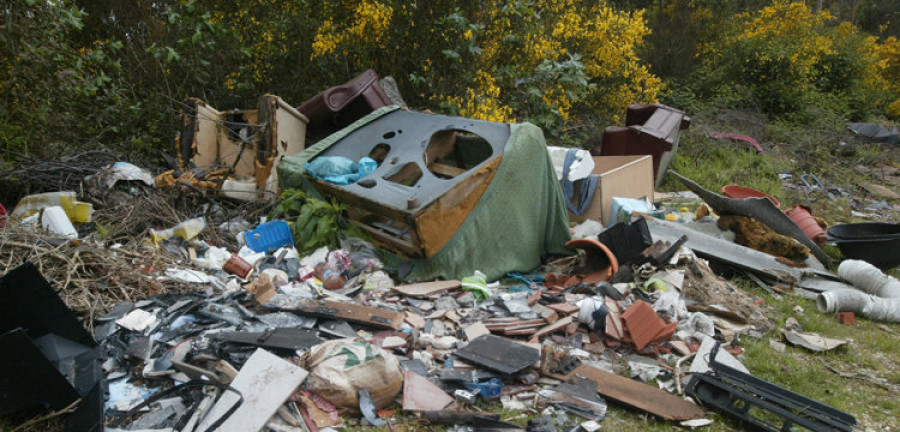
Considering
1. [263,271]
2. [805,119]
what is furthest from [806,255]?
[805,119]

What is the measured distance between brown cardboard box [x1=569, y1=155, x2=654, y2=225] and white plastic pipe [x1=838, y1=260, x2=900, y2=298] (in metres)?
2.02

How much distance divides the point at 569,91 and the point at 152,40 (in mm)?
5277

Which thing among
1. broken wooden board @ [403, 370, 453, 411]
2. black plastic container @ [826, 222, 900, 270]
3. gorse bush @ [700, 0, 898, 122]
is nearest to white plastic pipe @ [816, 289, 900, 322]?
black plastic container @ [826, 222, 900, 270]

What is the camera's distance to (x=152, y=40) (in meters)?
7.15

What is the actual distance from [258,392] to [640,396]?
6.48 ft

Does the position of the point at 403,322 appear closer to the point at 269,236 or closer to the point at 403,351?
the point at 403,351

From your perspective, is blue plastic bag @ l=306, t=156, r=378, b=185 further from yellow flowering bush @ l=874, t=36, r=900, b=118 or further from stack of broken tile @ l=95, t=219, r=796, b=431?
yellow flowering bush @ l=874, t=36, r=900, b=118

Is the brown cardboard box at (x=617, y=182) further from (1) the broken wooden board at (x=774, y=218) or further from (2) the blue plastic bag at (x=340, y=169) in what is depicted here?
(2) the blue plastic bag at (x=340, y=169)

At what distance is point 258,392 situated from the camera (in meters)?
2.77

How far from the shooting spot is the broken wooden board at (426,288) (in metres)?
4.16

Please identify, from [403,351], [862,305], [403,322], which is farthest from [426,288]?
[862,305]

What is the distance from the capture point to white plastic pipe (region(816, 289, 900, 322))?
4309 mm

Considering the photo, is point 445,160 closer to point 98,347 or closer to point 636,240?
point 636,240

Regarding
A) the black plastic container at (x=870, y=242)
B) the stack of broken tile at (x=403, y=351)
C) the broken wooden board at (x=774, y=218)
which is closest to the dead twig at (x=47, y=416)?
the stack of broken tile at (x=403, y=351)
